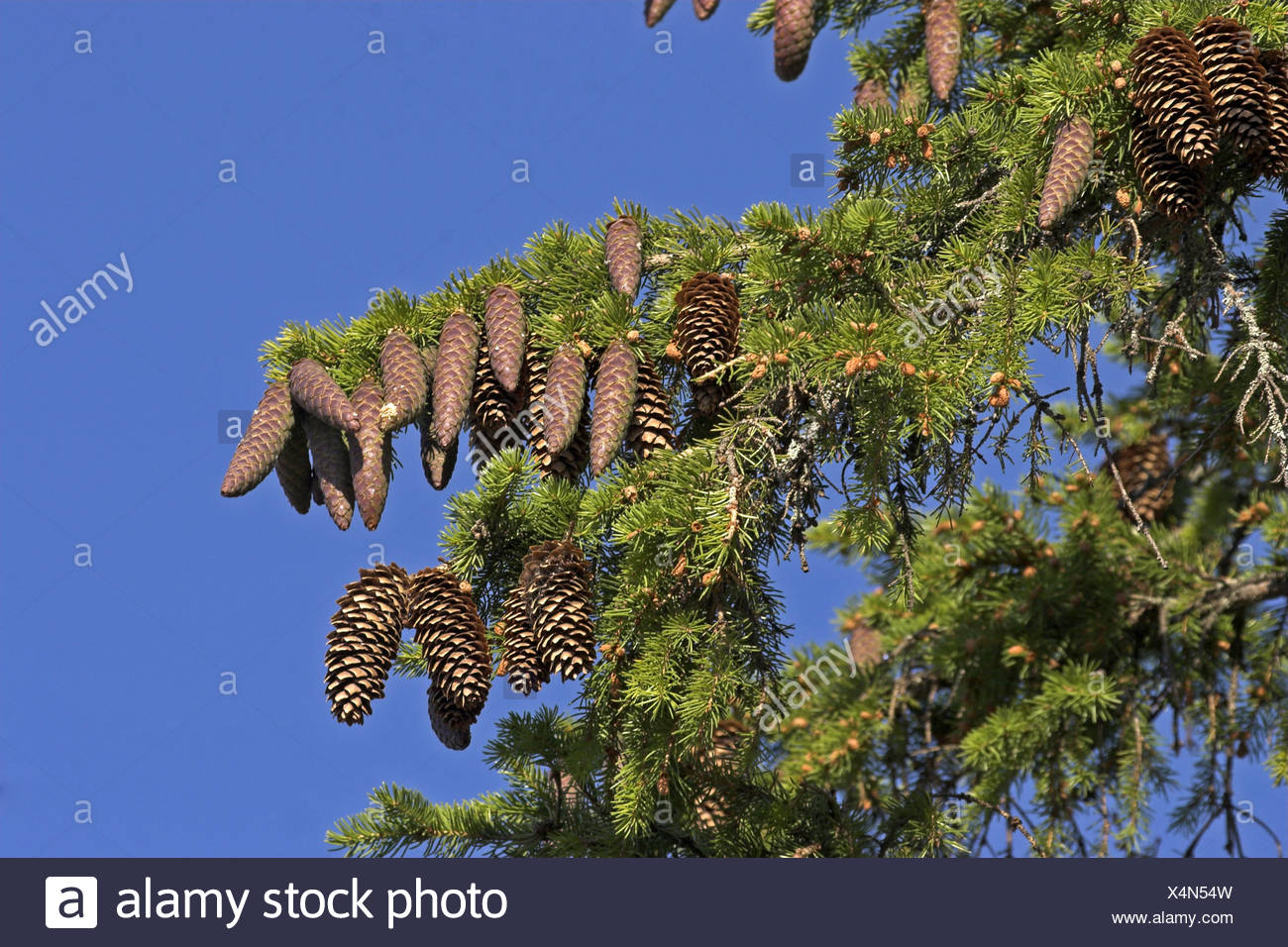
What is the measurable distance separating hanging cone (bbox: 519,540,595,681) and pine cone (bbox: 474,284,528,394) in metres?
0.50

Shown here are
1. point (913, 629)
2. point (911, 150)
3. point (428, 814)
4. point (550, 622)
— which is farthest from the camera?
point (913, 629)

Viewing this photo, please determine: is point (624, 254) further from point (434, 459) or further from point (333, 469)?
point (333, 469)

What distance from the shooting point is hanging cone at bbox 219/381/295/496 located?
3.47 metres

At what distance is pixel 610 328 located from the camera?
3.61 meters

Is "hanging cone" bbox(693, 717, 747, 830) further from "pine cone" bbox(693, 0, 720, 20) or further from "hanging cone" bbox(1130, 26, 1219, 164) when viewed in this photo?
"pine cone" bbox(693, 0, 720, 20)

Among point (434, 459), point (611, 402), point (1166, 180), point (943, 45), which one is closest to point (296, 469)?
point (434, 459)

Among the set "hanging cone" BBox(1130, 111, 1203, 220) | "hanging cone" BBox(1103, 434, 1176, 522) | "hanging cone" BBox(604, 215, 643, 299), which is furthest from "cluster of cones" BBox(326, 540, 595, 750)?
"hanging cone" BBox(1103, 434, 1176, 522)

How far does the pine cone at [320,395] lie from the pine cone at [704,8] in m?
2.34

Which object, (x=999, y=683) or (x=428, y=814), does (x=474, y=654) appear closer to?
(x=428, y=814)

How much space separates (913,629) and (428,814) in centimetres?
229

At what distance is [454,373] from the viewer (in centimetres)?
362

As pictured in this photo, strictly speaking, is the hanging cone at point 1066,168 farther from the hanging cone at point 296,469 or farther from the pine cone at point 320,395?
the hanging cone at point 296,469

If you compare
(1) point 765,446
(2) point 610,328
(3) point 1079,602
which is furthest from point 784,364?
(3) point 1079,602

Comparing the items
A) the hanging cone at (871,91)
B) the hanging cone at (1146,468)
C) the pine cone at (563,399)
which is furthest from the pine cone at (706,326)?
the hanging cone at (1146,468)
